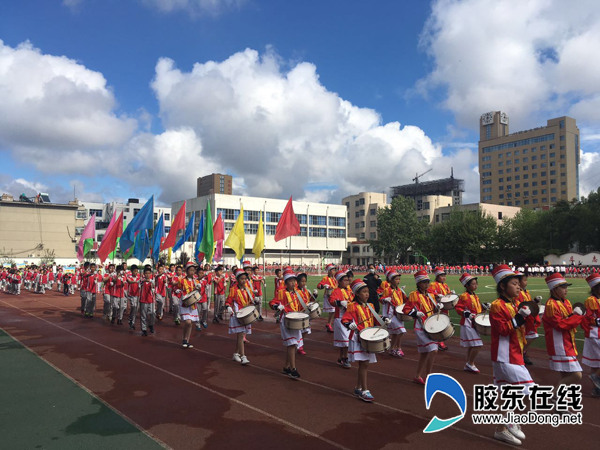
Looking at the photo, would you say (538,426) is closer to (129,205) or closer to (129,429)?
(129,429)

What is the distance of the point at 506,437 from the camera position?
567 cm

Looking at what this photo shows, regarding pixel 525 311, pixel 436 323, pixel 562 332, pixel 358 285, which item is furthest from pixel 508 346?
pixel 358 285

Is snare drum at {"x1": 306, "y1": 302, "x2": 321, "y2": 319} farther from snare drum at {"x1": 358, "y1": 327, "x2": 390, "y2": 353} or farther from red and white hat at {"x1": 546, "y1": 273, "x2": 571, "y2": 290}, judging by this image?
red and white hat at {"x1": 546, "y1": 273, "x2": 571, "y2": 290}

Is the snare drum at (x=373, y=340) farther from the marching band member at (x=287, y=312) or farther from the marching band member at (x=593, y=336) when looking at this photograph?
the marching band member at (x=593, y=336)

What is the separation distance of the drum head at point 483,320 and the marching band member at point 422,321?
2.91 ft

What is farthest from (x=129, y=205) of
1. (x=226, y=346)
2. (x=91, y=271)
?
(x=226, y=346)

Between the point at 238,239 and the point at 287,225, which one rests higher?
the point at 287,225

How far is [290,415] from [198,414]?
1.44 m

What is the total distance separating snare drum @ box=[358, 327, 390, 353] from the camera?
690cm

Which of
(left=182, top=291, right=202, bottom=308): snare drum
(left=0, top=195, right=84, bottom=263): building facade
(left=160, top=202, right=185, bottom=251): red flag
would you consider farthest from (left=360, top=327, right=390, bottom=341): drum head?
(left=0, top=195, right=84, bottom=263): building facade

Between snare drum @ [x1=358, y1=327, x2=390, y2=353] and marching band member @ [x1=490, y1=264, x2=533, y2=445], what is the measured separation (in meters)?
1.72

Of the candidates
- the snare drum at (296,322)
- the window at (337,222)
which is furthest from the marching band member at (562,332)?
the window at (337,222)

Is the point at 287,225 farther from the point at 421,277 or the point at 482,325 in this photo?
the point at 482,325

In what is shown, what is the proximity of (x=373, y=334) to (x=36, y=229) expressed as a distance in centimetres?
7870
